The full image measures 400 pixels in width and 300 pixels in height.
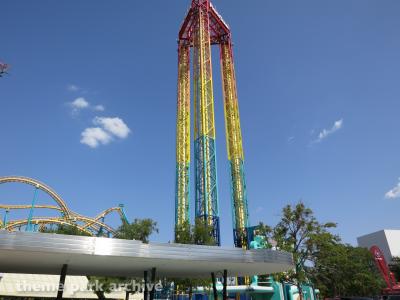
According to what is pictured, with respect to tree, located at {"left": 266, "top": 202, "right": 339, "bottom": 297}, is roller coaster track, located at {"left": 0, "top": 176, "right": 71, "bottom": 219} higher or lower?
higher

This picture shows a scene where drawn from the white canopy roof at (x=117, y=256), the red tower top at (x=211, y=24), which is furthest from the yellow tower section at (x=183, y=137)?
the white canopy roof at (x=117, y=256)

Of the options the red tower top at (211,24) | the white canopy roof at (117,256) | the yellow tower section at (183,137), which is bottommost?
the white canopy roof at (117,256)

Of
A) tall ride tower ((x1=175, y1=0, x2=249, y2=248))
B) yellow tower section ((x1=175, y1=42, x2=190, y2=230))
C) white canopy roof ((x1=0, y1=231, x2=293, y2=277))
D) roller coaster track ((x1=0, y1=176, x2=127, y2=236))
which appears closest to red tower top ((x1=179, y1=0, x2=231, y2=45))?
tall ride tower ((x1=175, y1=0, x2=249, y2=248))

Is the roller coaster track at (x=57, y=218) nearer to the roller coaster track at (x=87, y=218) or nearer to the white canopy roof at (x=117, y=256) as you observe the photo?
the roller coaster track at (x=87, y=218)

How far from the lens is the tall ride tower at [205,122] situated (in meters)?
52.1

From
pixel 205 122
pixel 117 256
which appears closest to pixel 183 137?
pixel 205 122

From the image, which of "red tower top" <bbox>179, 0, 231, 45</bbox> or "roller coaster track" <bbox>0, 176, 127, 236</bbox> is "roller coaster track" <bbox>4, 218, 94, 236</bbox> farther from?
"red tower top" <bbox>179, 0, 231, 45</bbox>

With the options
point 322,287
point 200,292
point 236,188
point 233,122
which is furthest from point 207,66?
point 322,287

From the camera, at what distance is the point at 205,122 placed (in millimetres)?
55062

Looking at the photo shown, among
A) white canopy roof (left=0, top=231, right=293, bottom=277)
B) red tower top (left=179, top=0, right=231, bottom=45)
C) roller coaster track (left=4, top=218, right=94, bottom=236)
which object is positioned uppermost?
Result: red tower top (left=179, top=0, right=231, bottom=45)

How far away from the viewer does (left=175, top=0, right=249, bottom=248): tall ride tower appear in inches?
2050

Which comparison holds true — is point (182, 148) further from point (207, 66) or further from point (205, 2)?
point (205, 2)

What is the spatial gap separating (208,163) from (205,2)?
28626 millimetres

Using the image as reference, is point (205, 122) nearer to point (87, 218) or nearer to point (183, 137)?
point (183, 137)
